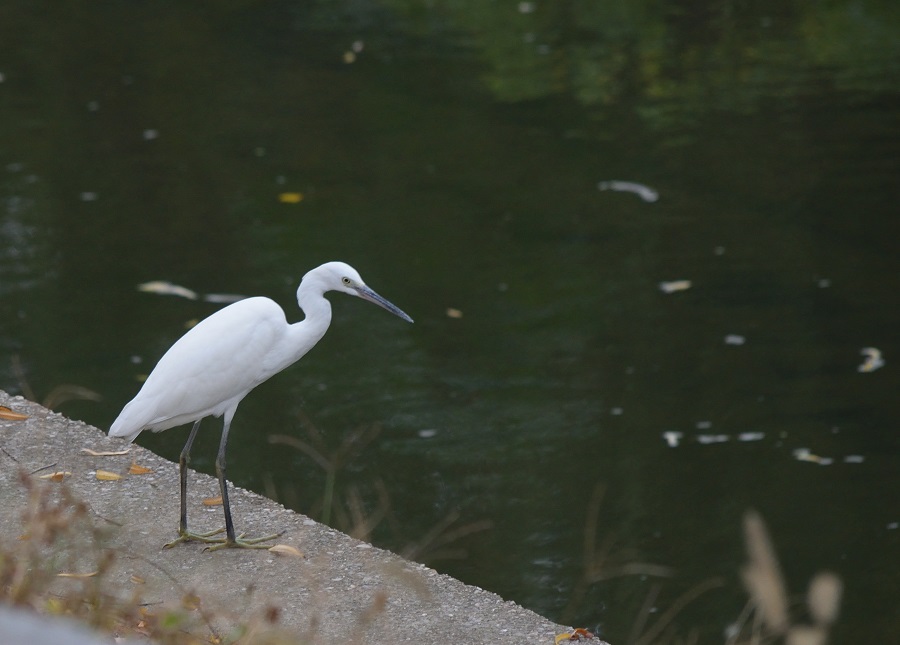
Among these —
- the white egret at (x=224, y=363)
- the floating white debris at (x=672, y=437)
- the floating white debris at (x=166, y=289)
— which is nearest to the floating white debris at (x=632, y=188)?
the floating white debris at (x=672, y=437)

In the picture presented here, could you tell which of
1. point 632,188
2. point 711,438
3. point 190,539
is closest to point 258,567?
point 190,539

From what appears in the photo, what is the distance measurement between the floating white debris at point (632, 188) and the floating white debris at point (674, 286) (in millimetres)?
1117

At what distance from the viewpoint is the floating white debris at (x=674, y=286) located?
6.22 metres

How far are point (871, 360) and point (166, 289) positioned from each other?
3673 millimetres

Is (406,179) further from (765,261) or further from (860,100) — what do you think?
(860,100)

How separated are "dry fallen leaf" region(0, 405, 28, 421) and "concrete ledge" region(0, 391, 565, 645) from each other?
0.11 meters

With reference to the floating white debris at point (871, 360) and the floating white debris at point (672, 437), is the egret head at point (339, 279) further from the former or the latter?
the floating white debris at point (871, 360)

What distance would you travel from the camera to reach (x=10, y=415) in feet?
13.5

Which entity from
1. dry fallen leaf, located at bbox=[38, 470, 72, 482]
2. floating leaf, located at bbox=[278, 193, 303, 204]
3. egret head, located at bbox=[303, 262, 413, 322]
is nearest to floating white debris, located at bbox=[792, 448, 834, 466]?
egret head, located at bbox=[303, 262, 413, 322]

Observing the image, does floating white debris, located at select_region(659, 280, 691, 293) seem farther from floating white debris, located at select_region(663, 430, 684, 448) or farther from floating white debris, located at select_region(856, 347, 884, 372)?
floating white debris, located at select_region(663, 430, 684, 448)

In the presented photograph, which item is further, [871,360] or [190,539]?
[871,360]

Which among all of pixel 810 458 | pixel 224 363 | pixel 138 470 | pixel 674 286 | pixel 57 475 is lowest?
pixel 810 458

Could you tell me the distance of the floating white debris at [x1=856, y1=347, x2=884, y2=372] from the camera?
543 centimetres

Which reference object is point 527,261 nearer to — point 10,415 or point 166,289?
point 166,289
